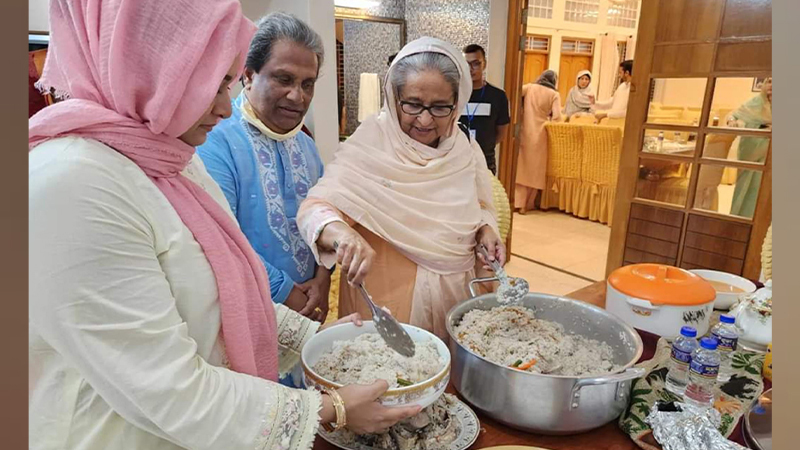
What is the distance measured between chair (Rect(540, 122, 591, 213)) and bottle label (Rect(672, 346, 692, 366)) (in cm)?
469

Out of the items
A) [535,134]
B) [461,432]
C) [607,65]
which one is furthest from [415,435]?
[607,65]

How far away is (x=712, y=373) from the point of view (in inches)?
38.7

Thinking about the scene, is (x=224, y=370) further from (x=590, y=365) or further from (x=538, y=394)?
(x=590, y=365)

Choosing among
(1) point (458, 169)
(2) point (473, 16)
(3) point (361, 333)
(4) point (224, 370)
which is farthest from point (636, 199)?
(4) point (224, 370)

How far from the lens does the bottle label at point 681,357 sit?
3.43 feet

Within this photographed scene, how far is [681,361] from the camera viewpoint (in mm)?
1055

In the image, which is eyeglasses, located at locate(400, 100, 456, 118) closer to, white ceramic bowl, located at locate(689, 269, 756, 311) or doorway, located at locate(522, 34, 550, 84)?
white ceramic bowl, located at locate(689, 269, 756, 311)

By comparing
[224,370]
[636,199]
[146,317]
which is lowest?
[636,199]

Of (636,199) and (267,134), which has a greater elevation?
(267,134)

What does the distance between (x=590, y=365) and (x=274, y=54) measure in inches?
43.1

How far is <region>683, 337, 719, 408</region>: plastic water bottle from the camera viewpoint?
985 mm

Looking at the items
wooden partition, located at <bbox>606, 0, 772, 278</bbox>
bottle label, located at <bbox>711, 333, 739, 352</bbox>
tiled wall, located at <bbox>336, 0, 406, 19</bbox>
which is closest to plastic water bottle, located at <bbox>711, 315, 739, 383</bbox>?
bottle label, located at <bbox>711, 333, 739, 352</bbox>

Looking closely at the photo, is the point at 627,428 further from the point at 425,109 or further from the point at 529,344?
the point at 425,109
